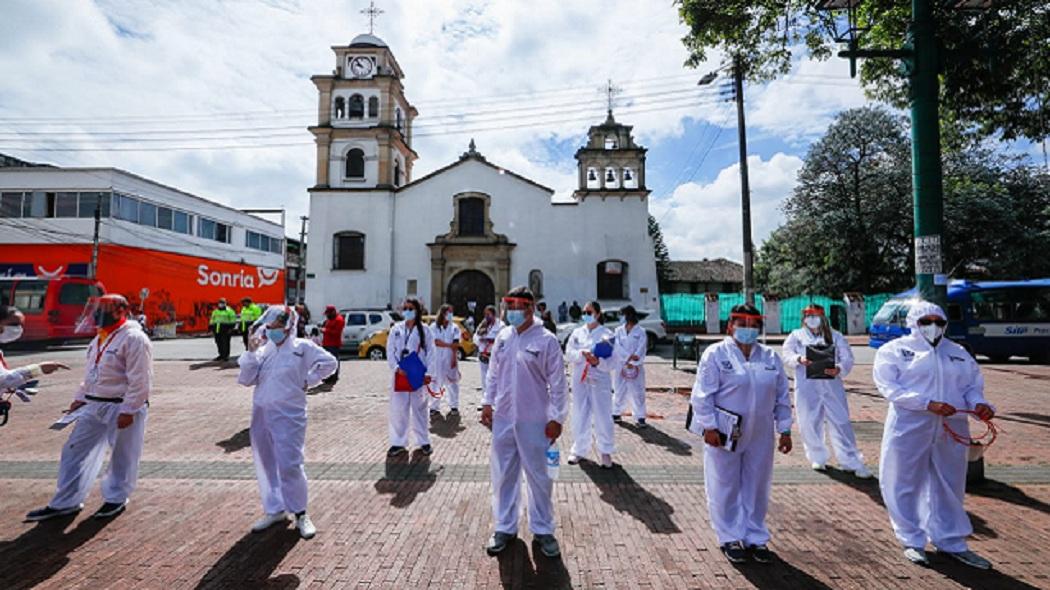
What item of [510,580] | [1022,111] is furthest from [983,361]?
[510,580]

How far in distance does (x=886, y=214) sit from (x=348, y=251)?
28.0 m

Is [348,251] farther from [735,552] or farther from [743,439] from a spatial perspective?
[735,552]

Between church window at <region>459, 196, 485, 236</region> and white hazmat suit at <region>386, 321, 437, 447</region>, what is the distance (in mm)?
20090

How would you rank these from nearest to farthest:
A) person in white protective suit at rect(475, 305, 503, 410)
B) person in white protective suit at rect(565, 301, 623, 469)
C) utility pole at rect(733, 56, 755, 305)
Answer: person in white protective suit at rect(565, 301, 623, 469)
person in white protective suit at rect(475, 305, 503, 410)
utility pole at rect(733, 56, 755, 305)

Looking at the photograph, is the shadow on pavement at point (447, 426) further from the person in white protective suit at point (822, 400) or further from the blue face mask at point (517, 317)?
the person in white protective suit at point (822, 400)

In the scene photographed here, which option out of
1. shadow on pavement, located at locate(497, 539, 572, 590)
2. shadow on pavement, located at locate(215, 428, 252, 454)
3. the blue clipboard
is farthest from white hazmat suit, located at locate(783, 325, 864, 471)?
shadow on pavement, located at locate(215, 428, 252, 454)

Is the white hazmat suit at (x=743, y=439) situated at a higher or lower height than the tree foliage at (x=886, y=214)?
lower

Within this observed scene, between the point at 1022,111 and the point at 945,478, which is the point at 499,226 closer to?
the point at 1022,111

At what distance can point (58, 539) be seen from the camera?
3.90 meters

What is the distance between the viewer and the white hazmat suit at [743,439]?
374 centimetres

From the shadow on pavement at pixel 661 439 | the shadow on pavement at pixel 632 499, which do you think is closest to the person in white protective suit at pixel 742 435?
the shadow on pavement at pixel 632 499

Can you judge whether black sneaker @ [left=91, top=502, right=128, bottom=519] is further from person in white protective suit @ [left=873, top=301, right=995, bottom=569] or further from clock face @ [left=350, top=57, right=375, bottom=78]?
clock face @ [left=350, top=57, right=375, bottom=78]

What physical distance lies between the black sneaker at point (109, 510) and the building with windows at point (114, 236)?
2855 cm

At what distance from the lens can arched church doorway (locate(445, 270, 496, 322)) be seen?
26172 millimetres
